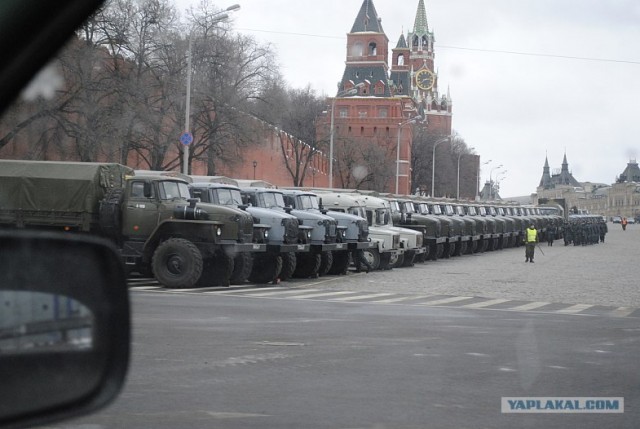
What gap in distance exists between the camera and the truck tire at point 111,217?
2264 centimetres

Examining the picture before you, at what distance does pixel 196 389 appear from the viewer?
332 inches

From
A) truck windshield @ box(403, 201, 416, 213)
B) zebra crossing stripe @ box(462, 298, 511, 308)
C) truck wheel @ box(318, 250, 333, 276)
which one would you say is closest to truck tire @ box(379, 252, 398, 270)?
truck wheel @ box(318, 250, 333, 276)

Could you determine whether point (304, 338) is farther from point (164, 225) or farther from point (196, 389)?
point (164, 225)

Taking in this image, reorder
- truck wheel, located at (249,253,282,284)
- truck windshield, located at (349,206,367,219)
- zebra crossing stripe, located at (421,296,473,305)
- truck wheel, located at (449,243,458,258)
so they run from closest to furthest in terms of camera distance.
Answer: zebra crossing stripe, located at (421,296,473,305) → truck wheel, located at (249,253,282,284) → truck windshield, located at (349,206,367,219) → truck wheel, located at (449,243,458,258)

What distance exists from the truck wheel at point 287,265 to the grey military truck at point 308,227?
0.69 m

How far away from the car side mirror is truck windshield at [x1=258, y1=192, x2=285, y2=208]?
2492 centimetres

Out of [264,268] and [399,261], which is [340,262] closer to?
[264,268]

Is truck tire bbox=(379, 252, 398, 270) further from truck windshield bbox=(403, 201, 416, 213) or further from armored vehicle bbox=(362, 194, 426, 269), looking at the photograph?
truck windshield bbox=(403, 201, 416, 213)

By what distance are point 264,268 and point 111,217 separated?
4.95 meters

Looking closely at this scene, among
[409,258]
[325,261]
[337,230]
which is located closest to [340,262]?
[325,261]

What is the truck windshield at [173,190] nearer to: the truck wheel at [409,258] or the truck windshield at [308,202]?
the truck windshield at [308,202]

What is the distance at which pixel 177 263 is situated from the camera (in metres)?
22.0

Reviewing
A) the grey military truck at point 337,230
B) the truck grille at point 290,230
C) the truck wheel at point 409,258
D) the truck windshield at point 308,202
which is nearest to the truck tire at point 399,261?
the truck wheel at point 409,258

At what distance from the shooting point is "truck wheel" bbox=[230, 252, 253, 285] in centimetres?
2412
